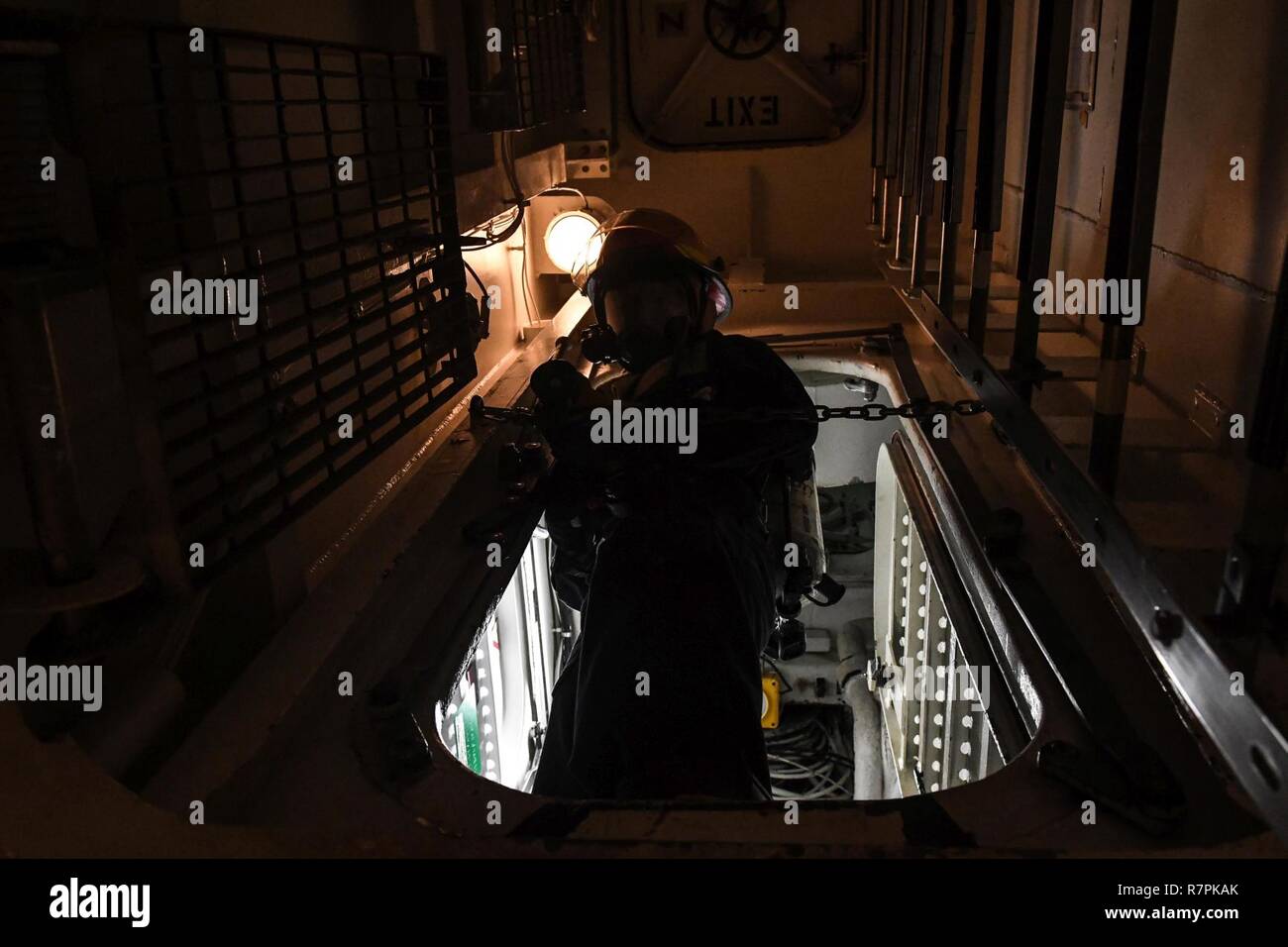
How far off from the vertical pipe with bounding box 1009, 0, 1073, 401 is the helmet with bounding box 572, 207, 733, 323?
4.00 feet

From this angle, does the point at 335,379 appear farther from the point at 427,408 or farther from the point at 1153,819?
the point at 1153,819

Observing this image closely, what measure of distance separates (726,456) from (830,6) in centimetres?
261

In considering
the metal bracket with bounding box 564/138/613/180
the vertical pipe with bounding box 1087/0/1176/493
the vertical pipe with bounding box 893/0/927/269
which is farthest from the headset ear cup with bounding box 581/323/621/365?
the metal bracket with bounding box 564/138/613/180

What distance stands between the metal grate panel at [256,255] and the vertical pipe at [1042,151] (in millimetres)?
1057

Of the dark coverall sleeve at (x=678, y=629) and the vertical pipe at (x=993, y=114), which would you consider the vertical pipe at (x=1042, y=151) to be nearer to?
the vertical pipe at (x=993, y=114)

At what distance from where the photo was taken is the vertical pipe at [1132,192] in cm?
114

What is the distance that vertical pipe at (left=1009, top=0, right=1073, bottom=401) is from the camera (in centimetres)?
142

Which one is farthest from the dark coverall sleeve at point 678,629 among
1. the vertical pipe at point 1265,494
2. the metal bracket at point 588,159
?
the metal bracket at point 588,159

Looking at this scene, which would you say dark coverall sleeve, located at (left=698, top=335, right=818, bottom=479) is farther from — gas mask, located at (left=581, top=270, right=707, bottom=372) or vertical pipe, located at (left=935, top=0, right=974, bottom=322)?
vertical pipe, located at (left=935, top=0, right=974, bottom=322)

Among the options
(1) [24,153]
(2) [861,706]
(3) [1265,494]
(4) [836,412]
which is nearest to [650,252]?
(4) [836,412]

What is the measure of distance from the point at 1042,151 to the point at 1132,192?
0.32 m

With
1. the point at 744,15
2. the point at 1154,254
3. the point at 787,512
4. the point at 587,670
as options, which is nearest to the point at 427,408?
the point at 587,670

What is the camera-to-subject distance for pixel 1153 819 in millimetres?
1146

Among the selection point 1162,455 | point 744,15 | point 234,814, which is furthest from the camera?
point 744,15
